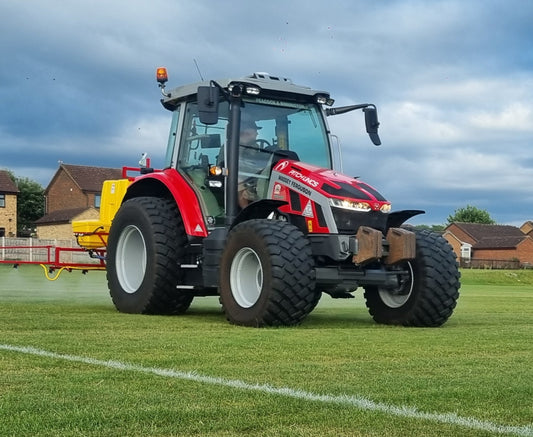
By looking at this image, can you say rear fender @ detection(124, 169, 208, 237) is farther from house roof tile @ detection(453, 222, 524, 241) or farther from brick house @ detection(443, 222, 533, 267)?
house roof tile @ detection(453, 222, 524, 241)

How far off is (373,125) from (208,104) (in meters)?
2.38

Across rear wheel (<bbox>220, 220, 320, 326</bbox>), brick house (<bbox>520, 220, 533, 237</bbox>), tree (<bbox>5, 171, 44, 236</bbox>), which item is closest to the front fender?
rear wheel (<bbox>220, 220, 320, 326</bbox>)

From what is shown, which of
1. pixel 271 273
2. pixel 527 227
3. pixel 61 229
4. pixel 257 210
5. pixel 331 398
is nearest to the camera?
pixel 331 398

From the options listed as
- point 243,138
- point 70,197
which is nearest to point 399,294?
point 243,138

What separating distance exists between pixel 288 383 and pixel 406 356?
1.77 m

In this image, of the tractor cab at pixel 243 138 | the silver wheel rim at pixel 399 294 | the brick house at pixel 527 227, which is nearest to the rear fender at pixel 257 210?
the tractor cab at pixel 243 138

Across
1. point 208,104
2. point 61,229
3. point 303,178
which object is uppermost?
point 208,104

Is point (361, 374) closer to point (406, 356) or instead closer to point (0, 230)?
point (406, 356)

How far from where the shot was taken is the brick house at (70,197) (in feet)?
219

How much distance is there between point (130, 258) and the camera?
1157cm

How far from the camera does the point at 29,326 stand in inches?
328

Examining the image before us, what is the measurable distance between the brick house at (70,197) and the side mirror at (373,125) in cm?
5650

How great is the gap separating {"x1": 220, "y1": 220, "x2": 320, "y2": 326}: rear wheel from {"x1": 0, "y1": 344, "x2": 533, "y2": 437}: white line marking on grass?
2946 millimetres

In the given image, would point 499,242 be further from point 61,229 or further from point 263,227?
point 263,227
